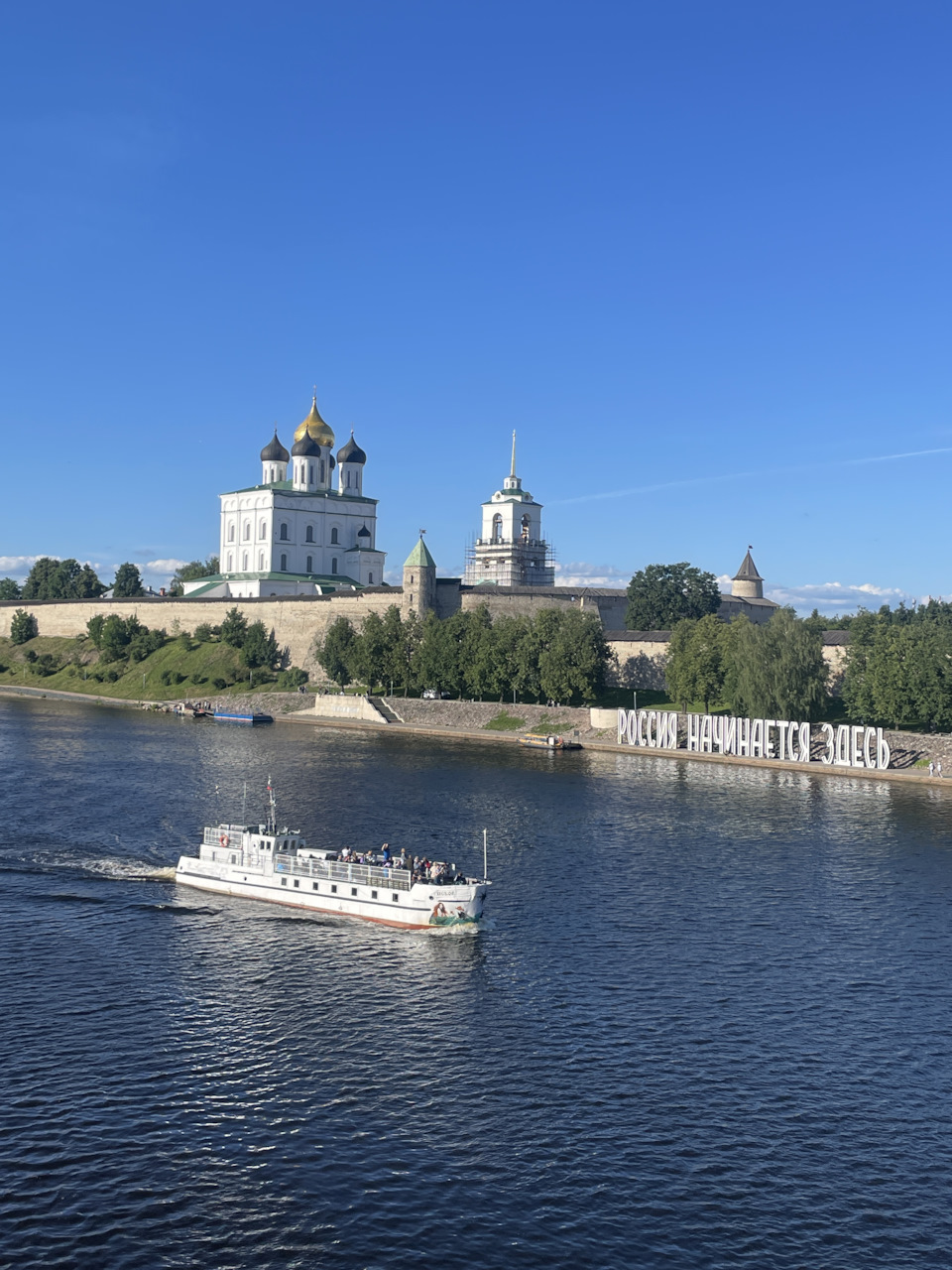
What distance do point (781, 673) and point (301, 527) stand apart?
7728 centimetres

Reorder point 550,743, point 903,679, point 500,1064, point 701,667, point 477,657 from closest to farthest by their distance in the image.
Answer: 1. point 500,1064
2. point 903,679
3. point 550,743
4. point 701,667
5. point 477,657

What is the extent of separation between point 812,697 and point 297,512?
3105 inches

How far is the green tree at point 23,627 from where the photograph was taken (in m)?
150

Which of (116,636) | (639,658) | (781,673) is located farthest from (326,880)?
(116,636)

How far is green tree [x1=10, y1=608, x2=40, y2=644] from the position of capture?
150375 millimetres

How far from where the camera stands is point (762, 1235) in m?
21.4

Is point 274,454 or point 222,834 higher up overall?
point 274,454

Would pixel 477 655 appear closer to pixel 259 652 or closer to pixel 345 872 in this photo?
pixel 259 652

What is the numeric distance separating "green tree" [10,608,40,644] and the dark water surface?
10584 cm

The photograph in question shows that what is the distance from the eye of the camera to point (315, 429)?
149250mm

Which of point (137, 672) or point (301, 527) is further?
point (301, 527)

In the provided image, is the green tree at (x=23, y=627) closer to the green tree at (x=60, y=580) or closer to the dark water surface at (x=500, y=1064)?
the green tree at (x=60, y=580)

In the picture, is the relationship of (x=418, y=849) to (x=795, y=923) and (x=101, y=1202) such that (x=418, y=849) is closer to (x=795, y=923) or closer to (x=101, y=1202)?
(x=795, y=923)

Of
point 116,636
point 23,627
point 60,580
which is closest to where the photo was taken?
point 116,636
